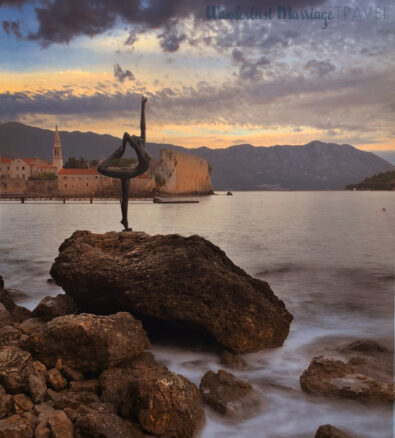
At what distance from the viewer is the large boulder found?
18.4 ft

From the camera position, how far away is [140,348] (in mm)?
4684

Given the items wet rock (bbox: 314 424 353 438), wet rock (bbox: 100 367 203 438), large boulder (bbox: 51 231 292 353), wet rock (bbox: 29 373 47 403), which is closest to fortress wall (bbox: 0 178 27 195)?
Result: large boulder (bbox: 51 231 292 353)

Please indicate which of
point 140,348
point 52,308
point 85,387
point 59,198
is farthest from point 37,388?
point 59,198

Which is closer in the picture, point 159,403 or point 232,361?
point 159,403

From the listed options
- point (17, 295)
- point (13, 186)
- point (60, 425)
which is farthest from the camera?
point (13, 186)

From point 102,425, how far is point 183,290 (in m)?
2.42

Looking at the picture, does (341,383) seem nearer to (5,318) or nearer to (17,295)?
(5,318)

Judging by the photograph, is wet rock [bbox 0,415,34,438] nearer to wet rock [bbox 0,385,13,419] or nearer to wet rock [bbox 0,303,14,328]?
wet rock [bbox 0,385,13,419]

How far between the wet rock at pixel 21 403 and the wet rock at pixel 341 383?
9.51 ft

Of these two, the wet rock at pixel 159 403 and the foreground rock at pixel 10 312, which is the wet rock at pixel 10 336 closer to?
the foreground rock at pixel 10 312

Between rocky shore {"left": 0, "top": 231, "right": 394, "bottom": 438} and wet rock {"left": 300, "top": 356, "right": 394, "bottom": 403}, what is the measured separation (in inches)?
0.4

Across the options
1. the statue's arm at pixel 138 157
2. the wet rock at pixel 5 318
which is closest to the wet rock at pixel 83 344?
the wet rock at pixel 5 318

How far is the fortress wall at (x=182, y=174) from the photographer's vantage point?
9112 cm

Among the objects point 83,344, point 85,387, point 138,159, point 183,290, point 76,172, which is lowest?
point 85,387
